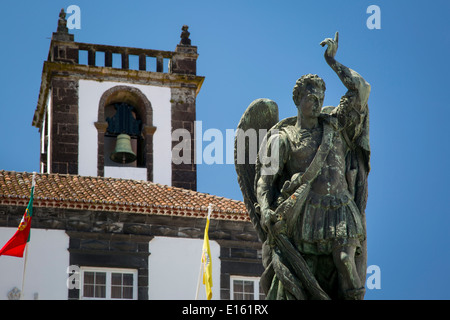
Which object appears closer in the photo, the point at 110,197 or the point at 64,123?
the point at 110,197

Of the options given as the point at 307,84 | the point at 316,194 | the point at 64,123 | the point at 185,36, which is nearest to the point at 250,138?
the point at 307,84

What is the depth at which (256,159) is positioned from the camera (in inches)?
505

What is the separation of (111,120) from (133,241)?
1044 cm

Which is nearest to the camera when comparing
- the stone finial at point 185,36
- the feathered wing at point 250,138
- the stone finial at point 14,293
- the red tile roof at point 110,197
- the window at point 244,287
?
the feathered wing at point 250,138

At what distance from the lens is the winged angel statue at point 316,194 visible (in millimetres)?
11938

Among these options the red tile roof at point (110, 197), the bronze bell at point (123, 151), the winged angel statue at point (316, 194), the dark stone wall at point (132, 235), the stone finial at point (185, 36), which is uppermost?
the stone finial at point (185, 36)

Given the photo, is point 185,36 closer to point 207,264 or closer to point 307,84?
point 207,264

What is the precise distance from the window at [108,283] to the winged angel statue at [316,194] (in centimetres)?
2103

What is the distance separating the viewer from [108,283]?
3375 centimetres

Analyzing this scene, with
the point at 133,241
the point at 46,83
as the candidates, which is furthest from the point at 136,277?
the point at 46,83

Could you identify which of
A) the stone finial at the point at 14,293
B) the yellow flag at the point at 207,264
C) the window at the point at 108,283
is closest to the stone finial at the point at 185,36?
the window at the point at 108,283

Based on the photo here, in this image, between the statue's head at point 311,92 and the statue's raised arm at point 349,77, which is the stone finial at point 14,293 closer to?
the statue's head at point 311,92

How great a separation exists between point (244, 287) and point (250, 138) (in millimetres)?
22026
